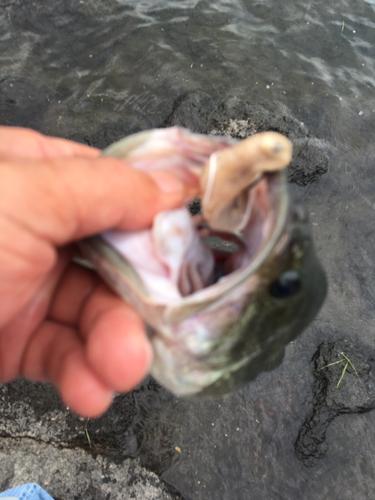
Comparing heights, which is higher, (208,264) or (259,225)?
(259,225)

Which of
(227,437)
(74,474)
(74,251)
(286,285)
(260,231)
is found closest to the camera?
(286,285)

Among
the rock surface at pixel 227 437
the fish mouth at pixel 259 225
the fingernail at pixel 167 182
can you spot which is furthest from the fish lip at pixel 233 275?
the rock surface at pixel 227 437

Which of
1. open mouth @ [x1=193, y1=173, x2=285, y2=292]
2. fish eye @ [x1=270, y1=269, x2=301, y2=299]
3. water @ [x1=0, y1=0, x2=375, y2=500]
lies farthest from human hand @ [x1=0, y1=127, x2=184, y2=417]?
water @ [x1=0, y1=0, x2=375, y2=500]

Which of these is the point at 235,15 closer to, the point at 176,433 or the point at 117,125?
the point at 117,125

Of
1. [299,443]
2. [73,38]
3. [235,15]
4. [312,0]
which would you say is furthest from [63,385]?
[312,0]

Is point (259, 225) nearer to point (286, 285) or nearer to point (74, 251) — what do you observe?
point (286, 285)

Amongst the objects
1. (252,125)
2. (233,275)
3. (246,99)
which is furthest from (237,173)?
(246,99)
